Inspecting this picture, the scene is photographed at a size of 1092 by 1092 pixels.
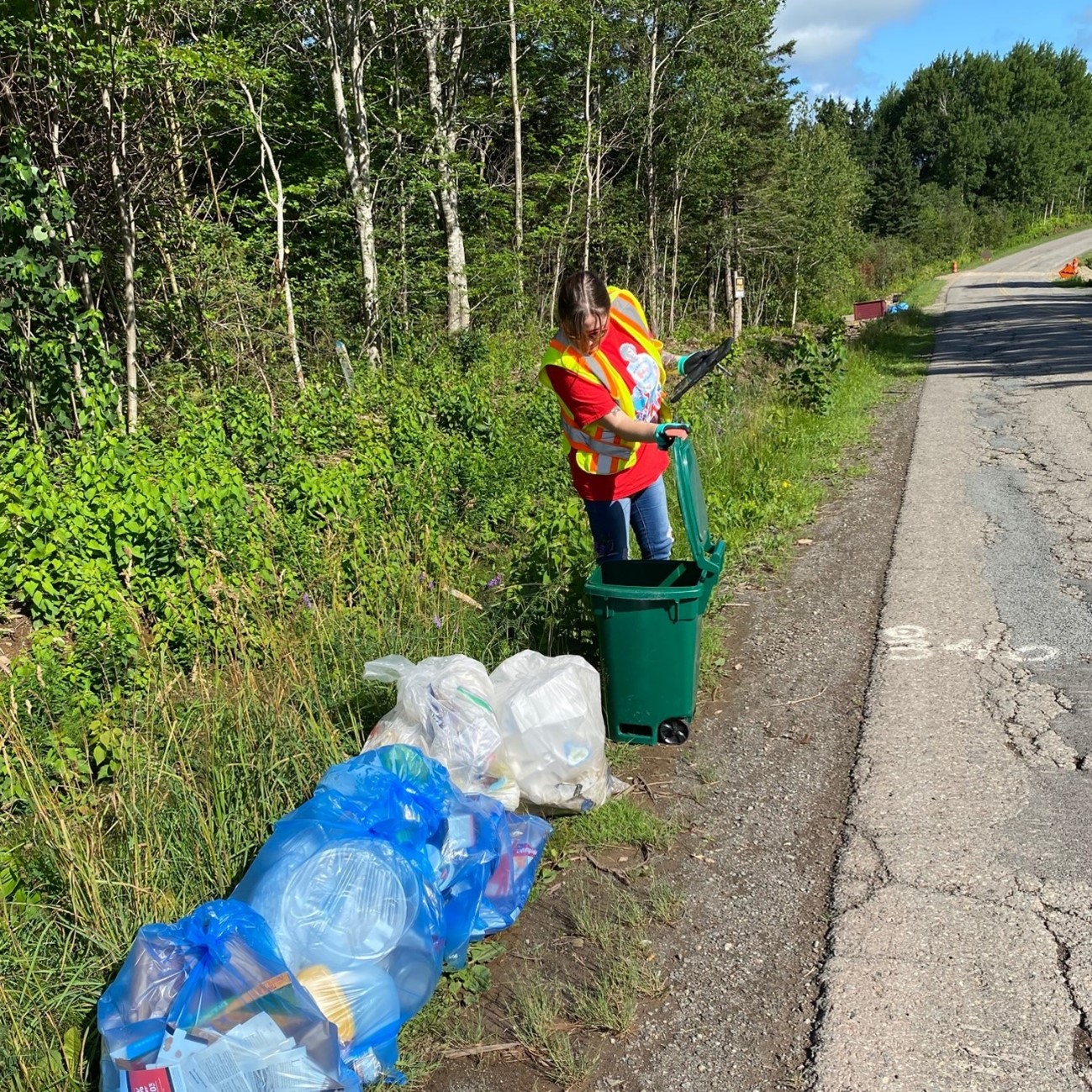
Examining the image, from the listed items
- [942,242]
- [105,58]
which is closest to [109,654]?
[105,58]

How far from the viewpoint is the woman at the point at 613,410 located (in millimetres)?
3777

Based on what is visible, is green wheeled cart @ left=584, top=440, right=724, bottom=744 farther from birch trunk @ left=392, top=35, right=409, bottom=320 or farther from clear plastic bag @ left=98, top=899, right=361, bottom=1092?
birch trunk @ left=392, top=35, right=409, bottom=320

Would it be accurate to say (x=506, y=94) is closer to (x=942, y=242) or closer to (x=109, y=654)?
(x=109, y=654)

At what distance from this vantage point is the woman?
12.4ft

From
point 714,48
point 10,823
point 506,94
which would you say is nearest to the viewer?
point 10,823

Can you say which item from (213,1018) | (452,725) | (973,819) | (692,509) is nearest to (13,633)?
(452,725)

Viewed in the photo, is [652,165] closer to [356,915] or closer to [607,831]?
[607,831]

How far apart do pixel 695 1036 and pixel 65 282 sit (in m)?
7.80

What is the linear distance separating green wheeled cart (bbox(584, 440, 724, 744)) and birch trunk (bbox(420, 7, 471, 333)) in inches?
467

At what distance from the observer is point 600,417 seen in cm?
A: 384

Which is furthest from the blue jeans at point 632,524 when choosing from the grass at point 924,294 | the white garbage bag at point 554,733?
the grass at point 924,294

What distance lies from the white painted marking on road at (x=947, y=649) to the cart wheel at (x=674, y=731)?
1351 mm

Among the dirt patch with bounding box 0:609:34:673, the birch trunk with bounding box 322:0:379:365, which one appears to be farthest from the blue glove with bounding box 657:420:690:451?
the birch trunk with bounding box 322:0:379:365

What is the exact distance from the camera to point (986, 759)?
366cm
